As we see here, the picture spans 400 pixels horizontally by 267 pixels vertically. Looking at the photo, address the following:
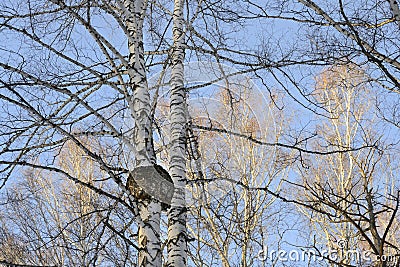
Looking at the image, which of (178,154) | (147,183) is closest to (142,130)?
(147,183)

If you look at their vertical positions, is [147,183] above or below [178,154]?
below

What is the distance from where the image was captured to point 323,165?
27.9ft

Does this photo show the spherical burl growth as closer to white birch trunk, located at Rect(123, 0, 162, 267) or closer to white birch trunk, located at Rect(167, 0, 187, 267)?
white birch trunk, located at Rect(123, 0, 162, 267)

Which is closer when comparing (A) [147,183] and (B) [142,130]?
(A) [147,183]

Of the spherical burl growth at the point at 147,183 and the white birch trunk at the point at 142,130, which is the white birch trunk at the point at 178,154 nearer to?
the spherical burl growth at the point at 147,183

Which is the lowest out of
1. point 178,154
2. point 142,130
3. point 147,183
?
point 147,183

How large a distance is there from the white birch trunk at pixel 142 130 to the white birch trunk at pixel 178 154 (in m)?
0.35

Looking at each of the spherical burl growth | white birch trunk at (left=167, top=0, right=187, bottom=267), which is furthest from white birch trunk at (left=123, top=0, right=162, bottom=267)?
white birch trunk at (left=167, top=0, right=187, bottom=267)

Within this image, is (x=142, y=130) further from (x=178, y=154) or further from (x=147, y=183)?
(x=178, y=154)

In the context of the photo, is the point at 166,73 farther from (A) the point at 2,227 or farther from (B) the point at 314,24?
(A) the point at 2,227

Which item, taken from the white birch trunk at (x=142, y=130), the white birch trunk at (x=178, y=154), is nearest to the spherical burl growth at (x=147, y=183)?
the white birch trunk at (x=142, y=130)

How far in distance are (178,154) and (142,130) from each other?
0.55m

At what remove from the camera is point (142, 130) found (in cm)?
245

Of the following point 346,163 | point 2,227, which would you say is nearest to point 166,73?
point 346,163
